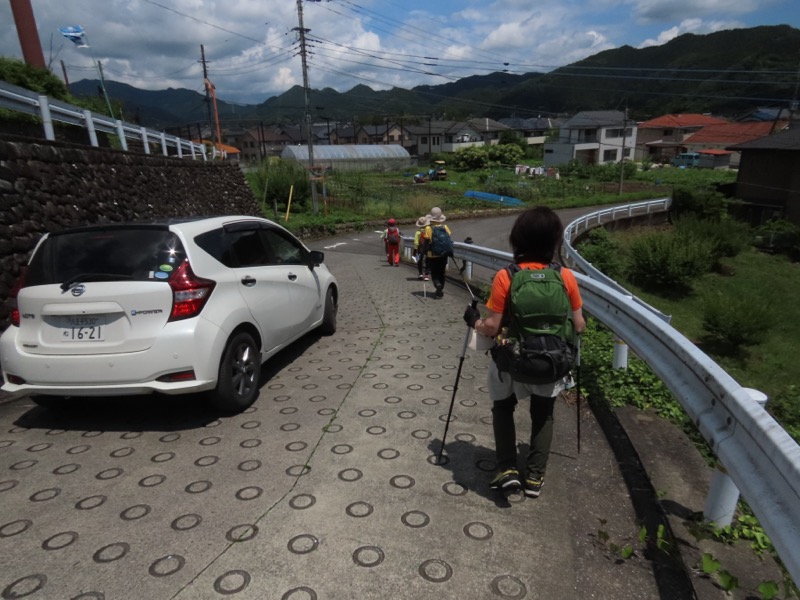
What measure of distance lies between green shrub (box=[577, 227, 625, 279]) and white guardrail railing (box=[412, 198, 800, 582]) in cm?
1886

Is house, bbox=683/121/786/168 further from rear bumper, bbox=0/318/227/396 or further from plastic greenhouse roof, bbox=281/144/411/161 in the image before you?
rear bumper, bbox=0/318/227/396

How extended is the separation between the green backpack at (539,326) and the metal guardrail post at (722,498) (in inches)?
34.0

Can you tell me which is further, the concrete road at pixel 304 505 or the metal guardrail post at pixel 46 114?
Result: the metal guardrail post at pixel 46 114

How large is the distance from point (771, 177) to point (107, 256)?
145 feet

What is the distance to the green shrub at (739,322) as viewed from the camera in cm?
1599

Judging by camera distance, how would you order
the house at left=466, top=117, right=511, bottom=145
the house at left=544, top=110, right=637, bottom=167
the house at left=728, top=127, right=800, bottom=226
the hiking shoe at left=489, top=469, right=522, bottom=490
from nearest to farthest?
1. the hiking shoe at left=489, top=469, right=522, bottom=490
2. the house at left=728, top=127, right=800, bottom=226
3. the house at left=544, top=110, right=637, bottom=167
4. the house at left=466, top=117, right=511, bottom=145

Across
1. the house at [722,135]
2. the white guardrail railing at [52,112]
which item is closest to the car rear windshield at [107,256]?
the white guardrail railing at [52,112]

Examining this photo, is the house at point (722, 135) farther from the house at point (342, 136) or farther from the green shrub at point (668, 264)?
the green shrub at point (668, 264)

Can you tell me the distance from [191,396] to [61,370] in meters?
1.17

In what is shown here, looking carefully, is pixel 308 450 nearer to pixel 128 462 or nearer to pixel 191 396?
pixel 128 462

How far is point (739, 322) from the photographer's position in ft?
52.9

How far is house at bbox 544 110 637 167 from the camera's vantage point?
81.8m

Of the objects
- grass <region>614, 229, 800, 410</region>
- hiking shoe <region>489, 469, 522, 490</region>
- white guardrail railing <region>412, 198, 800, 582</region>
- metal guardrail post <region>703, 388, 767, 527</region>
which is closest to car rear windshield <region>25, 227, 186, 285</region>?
hiking shoe <region>489, 469, 522, 490</region>

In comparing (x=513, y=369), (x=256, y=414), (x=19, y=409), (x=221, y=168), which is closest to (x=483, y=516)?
(x=513, y=369)
